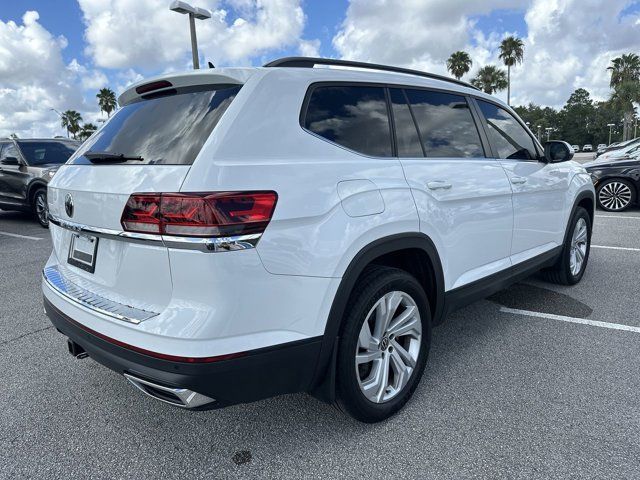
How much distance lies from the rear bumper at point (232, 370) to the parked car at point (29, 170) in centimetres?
828

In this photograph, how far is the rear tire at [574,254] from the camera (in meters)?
4.38

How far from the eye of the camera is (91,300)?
2125 mm

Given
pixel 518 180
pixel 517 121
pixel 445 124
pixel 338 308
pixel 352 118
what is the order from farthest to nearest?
pixel 517 121, pixel 518 180, pixel 445 124, pixel 352 118, pixel 338 308

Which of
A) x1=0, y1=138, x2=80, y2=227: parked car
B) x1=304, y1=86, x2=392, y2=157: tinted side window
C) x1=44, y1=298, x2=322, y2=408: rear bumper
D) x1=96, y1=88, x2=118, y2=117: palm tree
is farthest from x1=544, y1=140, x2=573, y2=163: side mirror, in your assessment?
x1=96, y1=88, x2=118, y2=117: palm tree

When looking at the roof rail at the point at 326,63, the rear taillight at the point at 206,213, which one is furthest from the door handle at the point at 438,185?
the rear taillight at the point at 206,213

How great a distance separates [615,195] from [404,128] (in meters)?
9.06

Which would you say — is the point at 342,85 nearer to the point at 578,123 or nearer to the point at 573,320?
the point at 573,320

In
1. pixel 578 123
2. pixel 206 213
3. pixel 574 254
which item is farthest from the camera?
pixel 578 123

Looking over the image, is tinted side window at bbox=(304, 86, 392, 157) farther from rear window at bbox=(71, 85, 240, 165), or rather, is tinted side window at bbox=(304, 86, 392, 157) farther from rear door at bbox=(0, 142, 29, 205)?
rear door at bbox=(0, 142, 29, 205)

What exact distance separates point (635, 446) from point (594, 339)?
132cm

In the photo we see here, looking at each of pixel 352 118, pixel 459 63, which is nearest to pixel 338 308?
pixel 352 118

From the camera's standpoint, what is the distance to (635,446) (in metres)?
2.15

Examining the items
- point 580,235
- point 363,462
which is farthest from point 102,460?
point 580,235

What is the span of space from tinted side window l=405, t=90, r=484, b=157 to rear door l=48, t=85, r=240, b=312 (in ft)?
4.19
